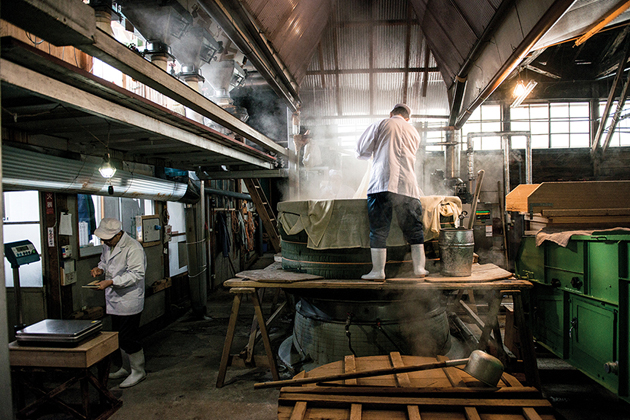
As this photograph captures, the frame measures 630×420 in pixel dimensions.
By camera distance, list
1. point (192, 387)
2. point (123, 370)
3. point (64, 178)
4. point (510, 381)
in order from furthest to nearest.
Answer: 1. point (123, 370)
2. point (192, 387)
3. point (64, 178)
4. point (510, 381)

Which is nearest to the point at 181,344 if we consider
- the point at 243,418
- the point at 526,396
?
the point at 243,418

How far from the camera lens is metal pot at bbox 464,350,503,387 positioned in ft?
8.71

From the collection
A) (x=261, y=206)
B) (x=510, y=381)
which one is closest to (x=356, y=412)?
(x=510, y=381)

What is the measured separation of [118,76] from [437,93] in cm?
842

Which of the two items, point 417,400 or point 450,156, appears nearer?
point 417,400

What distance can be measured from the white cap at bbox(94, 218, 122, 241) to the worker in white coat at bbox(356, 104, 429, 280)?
3.71 meters

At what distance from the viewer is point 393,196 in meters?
4.30

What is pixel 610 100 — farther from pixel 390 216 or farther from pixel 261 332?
pixel 261 332

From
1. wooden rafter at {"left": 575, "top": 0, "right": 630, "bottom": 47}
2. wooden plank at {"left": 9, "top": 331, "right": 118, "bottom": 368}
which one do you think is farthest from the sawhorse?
wooden rafter at {"left": 575, "top": 0, "right": 630, "bottom": 47}

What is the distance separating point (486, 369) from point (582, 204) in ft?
11.4

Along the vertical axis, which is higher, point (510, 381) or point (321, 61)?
point (321, 61)

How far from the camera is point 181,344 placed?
653 cm

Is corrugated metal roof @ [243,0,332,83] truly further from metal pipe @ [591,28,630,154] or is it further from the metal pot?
metal pipe @ [591,28,630,154]

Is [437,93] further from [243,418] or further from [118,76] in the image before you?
[243,418]
